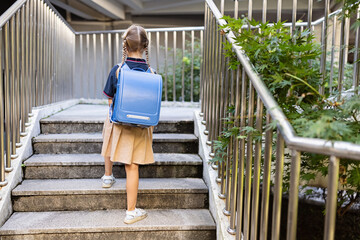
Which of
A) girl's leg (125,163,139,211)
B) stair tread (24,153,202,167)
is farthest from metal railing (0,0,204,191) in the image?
girl's leg (125,163,139,211)

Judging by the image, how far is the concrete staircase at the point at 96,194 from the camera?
2020 mm

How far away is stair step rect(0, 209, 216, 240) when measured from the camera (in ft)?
6.48

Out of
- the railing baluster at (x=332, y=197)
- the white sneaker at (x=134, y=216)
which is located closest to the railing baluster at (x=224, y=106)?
the white sneaker at (x=134, y=216)

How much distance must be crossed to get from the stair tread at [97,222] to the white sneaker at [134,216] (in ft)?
0.09

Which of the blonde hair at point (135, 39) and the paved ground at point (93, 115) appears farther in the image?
the paved ground at point (93, 115)

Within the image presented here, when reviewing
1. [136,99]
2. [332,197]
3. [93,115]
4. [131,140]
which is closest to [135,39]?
[136,99]

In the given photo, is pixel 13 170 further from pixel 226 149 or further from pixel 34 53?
pixel 226 149

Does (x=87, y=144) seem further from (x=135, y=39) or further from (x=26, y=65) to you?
(x=135, y=39)

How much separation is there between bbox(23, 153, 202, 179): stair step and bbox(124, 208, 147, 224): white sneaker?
17.9 inches

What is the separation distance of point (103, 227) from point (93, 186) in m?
0.41

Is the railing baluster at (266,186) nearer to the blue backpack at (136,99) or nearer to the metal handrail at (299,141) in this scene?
the metal handrail at (299,141)

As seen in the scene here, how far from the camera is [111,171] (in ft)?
7.77

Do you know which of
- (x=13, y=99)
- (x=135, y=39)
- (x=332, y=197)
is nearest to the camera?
(x=332, y=197)

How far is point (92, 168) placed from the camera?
2531mm
